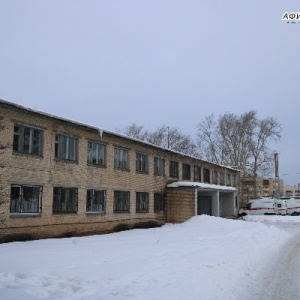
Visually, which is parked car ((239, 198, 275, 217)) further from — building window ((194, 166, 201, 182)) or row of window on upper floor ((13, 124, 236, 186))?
row of window on upper floor ((13, 124, 236, 186))

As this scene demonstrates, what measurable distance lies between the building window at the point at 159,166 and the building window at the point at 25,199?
42.3 ft

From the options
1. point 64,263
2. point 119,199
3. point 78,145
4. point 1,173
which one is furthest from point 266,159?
point 64,263

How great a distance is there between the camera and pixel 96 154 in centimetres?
2380

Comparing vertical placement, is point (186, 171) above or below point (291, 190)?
above

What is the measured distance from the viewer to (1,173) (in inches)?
675

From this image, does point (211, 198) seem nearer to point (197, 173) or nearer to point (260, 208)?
point (197, 173)

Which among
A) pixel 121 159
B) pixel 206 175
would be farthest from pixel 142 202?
pixel 206 175

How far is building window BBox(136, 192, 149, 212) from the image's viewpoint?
92.4 ft

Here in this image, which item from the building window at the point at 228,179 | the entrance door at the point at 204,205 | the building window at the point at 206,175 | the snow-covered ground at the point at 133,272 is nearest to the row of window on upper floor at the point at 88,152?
the building window at the point at 206,175

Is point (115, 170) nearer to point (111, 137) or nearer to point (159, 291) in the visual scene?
point (111, 137)

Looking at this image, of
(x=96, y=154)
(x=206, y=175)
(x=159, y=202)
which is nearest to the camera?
(x=96, y=154)

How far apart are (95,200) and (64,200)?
285cm

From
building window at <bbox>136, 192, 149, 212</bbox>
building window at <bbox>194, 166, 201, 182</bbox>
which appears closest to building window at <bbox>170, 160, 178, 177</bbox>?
building window at <bbox>194, 166, 201, 182</bbox>

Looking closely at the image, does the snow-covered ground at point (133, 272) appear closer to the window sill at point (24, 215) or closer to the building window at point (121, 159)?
the window sill at point (24, 215)
